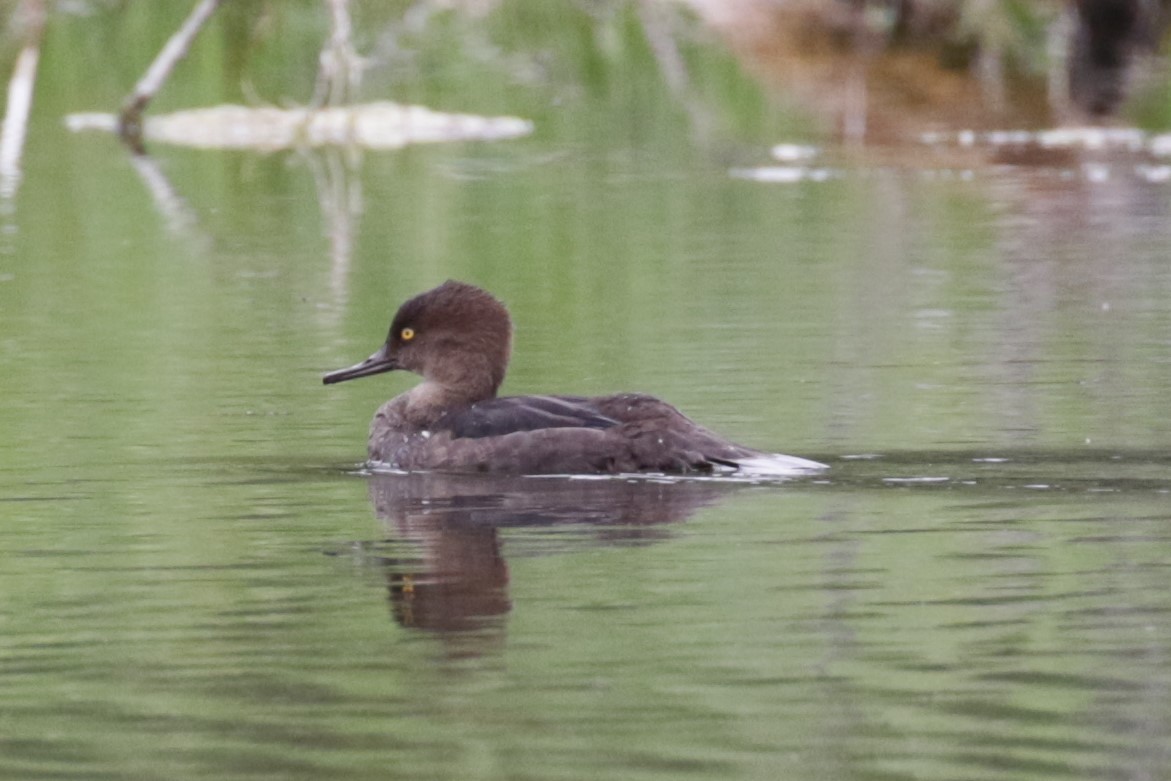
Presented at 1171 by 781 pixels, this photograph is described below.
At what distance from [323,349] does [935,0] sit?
16.5 metres

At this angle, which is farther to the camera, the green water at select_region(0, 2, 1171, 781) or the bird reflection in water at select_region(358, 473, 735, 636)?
the bird reflection in water at select_region(358, 473, 735, 636)

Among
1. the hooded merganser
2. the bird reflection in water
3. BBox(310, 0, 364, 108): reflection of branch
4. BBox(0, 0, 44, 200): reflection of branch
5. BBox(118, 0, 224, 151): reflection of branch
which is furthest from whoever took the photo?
BBox(118, 0, 224, 151): reflection of branch

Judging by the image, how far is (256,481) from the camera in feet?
29.9

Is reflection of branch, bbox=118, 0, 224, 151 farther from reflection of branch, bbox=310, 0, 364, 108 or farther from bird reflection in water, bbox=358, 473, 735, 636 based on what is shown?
bird reflection in water, bbox=358, 473, 735, 636

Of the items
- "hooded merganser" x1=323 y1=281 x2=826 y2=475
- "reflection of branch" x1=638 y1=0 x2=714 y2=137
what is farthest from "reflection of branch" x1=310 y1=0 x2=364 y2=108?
"hooded merganser" x1=323 y1=281 x2=826 y2=475

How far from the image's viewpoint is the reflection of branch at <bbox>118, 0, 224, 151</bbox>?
2197 centimetres

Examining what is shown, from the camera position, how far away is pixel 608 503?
28.1 feet

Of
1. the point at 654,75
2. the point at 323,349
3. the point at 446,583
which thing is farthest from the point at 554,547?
the point at 654,75

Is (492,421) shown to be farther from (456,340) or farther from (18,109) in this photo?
(18,109)

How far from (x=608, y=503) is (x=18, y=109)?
17.6m

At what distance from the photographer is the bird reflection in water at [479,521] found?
6.97 metres

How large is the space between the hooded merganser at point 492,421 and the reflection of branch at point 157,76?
39.8ft

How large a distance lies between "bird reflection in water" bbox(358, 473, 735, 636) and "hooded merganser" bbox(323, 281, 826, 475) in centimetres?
9

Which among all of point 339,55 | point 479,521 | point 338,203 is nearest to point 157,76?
point 339,55
